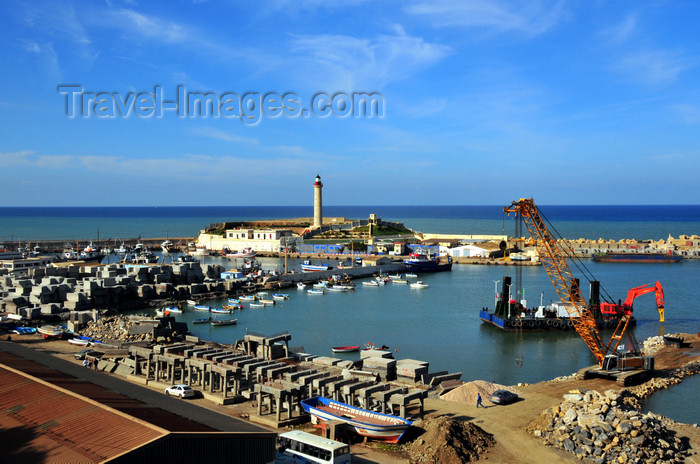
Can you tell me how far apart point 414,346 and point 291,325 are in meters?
7.09

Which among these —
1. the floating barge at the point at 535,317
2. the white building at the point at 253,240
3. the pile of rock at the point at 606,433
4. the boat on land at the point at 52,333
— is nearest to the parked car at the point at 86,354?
the boat on land at the point at 52,333

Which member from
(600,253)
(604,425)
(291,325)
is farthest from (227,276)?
(600,253)

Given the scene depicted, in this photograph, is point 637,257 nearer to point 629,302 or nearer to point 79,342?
point 629,302

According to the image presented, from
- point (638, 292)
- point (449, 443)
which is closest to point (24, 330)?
point (449, 443)

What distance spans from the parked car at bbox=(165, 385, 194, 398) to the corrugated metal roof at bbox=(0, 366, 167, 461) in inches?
170

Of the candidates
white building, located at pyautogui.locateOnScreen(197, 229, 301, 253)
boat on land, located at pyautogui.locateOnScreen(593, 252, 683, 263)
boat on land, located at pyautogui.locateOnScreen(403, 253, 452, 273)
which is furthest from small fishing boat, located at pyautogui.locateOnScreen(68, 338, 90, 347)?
boat on land, located at pyautogui.locateOnScreen(593, 252, 683, 263)

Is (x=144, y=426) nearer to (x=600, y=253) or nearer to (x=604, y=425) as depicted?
(x=604, y=425)

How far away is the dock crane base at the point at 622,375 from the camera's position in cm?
1658

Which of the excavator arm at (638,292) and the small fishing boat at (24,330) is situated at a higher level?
the excavator arm at (638,292)

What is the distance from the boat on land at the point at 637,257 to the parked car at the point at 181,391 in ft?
174

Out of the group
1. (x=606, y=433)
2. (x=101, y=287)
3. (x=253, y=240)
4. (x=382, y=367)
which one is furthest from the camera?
(x=253, y=240)

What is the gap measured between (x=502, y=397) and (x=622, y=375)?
17.2ft

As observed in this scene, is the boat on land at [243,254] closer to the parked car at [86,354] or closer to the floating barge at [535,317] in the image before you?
the floating barge at [535,317]

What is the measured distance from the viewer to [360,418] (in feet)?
38.2
